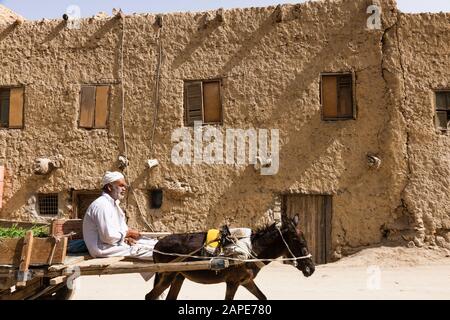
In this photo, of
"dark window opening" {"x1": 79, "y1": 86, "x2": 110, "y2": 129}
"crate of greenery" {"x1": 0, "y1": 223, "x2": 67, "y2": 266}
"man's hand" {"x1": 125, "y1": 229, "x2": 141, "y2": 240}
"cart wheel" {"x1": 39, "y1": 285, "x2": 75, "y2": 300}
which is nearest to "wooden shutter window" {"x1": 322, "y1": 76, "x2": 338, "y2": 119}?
"dark window opening" {"x1": 79, "y1": 86, "x2": 110, "y2": 129}

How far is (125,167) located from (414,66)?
21.3ft

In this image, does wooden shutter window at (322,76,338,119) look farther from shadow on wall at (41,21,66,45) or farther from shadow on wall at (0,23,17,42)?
shadow on wall at (0,23,17,42)

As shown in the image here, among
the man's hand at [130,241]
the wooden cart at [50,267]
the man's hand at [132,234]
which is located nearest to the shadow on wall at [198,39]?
the man's hand at [132,234]

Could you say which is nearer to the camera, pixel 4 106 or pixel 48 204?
pixel 48 204

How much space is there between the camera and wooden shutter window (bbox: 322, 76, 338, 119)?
11398 mm

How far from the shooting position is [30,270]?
504 cm

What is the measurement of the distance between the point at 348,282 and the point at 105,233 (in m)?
4.80

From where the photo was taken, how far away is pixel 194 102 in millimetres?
11938

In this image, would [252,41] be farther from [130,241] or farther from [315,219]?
[130,241]

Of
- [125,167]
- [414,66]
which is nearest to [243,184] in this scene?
[125,167]

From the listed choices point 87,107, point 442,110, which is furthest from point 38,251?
point 442,110

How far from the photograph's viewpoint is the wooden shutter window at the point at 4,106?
1281cm

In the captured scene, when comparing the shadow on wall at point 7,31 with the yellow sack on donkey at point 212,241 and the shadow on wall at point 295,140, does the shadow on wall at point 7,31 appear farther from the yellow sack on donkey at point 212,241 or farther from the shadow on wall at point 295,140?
the yellow sack on donkey at point 212,241
